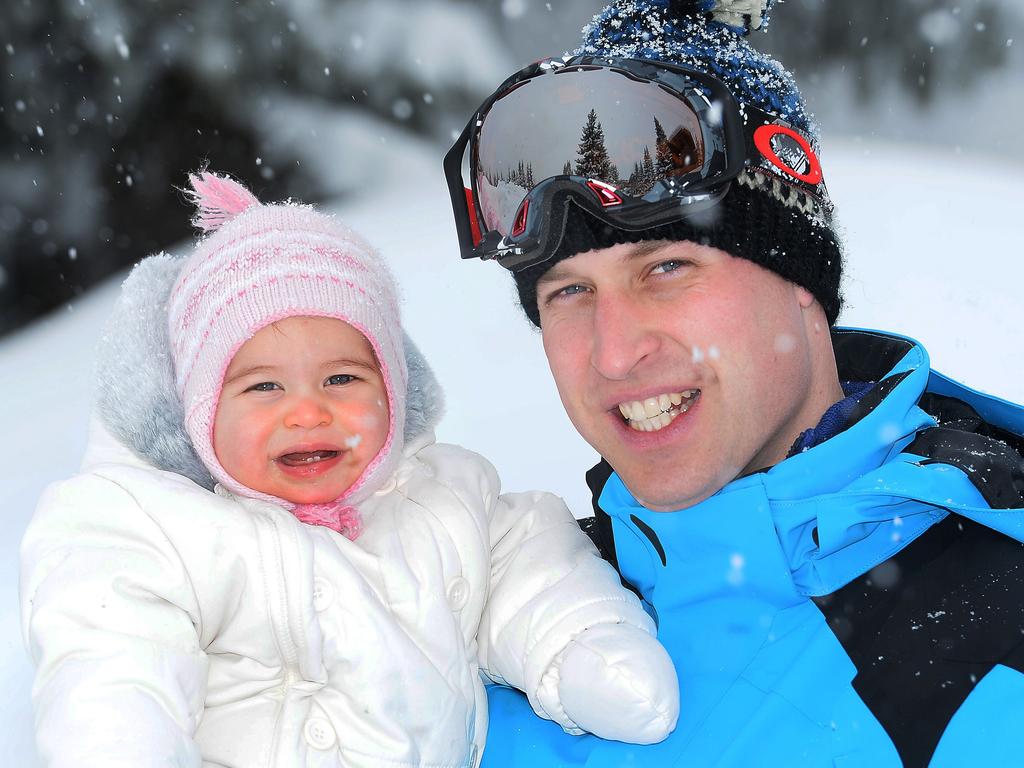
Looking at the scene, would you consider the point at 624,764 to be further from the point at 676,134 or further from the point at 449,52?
the point at 449,52

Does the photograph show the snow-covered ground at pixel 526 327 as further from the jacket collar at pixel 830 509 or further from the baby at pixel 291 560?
the jacket collar at pixel 830 509

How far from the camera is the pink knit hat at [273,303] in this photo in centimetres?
205

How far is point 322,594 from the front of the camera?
1826mm

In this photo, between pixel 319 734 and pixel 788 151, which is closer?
pixel 319 734

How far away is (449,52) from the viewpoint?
983cm

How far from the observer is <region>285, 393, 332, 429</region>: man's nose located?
200 centimetres

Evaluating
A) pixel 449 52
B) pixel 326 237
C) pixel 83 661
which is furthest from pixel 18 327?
pixel 83 661

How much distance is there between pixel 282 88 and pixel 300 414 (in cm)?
829

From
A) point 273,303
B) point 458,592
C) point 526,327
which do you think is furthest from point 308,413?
point 526,327

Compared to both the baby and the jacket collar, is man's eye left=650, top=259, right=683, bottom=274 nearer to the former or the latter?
the jacket collar

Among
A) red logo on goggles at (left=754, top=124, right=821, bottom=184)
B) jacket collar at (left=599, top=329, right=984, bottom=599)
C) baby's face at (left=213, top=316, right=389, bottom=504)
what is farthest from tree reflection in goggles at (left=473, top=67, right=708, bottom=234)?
jacket collar at (left=599, top=329, right=984, bottom=599)

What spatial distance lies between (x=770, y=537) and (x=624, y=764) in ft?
1.66

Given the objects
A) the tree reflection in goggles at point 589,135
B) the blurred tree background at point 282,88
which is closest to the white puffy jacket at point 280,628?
the tree reflection in goggles at point 589,135

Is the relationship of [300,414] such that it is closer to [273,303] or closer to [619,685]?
[273,303]
